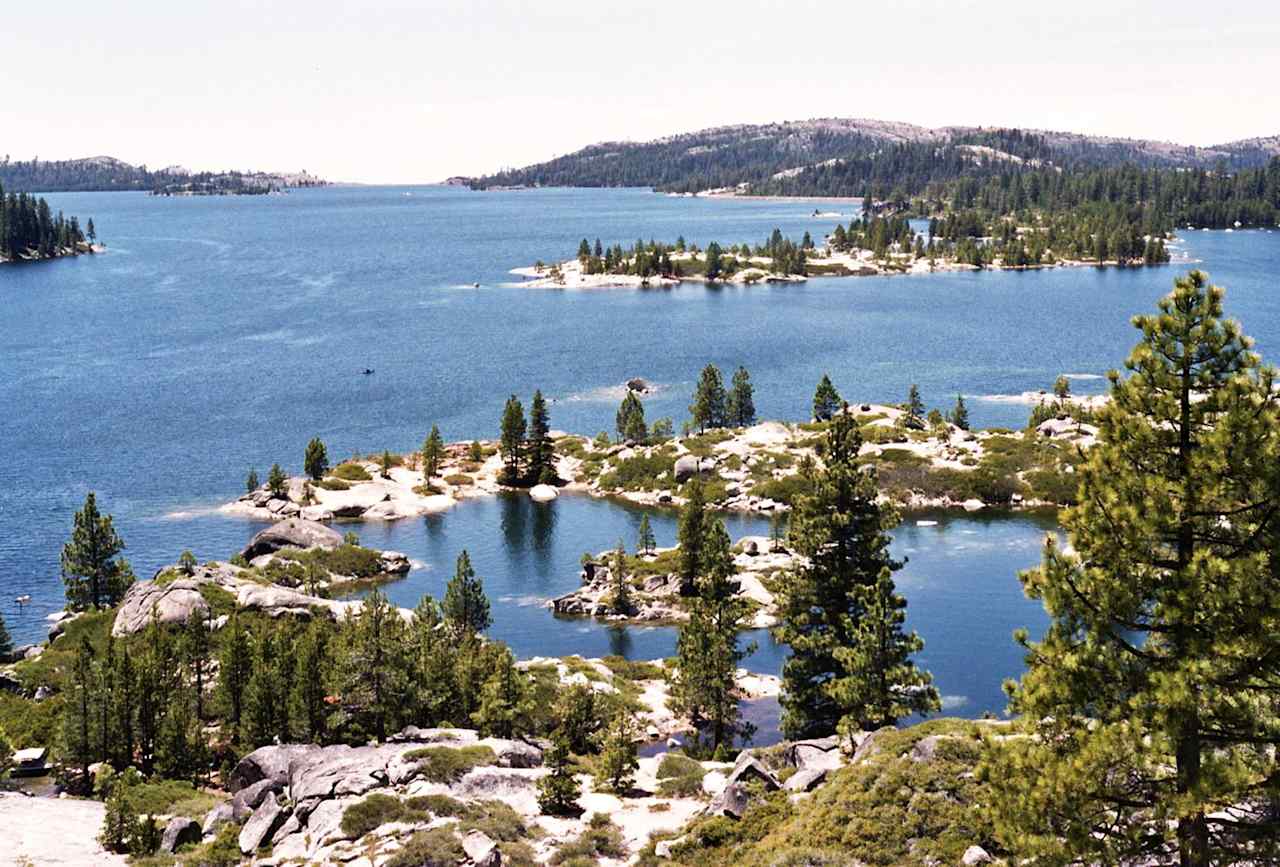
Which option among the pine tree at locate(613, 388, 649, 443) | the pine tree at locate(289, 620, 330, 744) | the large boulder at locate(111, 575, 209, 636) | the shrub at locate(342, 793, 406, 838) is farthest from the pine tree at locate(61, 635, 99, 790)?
the pine tree at locate(613, 388, 649, 443)

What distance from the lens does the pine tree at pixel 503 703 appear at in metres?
55.8

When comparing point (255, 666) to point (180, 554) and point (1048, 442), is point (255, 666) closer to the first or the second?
point (180, 554)

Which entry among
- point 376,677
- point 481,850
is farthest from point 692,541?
point 481,850

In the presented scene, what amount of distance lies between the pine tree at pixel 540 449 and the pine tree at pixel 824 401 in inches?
1487

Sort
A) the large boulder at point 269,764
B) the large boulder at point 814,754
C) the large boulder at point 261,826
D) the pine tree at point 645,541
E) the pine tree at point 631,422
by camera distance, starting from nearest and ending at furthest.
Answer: the large boulder at point 814,754 → the large boulder at point 261,826 → the large boulder at point 269,764 → the pine tree at point 645,541 → the pine tree at point 631,422

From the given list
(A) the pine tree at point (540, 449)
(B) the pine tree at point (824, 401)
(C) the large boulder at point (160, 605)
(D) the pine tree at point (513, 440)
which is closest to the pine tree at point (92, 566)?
(C) the large boulder at point (160, 605)

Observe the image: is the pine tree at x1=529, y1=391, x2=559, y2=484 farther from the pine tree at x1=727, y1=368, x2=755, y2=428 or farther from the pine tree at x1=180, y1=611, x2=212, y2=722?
the pine tree at x1=180, y1=611, x2=212, y2=722

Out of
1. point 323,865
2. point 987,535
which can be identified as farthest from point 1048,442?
point 323,865

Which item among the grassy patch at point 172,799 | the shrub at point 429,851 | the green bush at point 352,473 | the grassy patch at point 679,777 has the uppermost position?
the shrub at point 429,851

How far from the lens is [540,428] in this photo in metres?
136

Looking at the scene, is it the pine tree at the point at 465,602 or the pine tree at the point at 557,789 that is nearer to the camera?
the pine tree at the point at 557,789

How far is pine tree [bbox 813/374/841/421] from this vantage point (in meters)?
144

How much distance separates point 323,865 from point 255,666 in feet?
86.3

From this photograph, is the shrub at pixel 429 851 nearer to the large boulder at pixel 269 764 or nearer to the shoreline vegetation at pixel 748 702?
the shoreline vegetation at pixel 748 702
